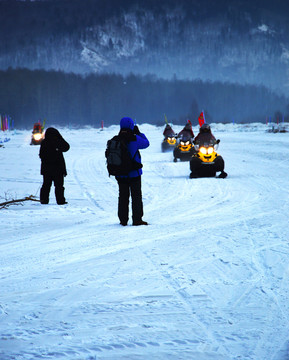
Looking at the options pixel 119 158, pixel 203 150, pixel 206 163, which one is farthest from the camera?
pixel 203 150

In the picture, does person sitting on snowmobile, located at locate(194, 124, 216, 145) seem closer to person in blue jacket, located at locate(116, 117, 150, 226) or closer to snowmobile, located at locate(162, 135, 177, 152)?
person in blue jacket, located at locate(116, 117, 150, 226)

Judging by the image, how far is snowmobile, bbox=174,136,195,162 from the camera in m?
18.1

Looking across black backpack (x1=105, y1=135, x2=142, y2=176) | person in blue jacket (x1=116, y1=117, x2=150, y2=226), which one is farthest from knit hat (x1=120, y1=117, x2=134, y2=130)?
black backpack (x1=105, y1=135, x2=142, y2=176)

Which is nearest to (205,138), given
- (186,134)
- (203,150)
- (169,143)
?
(203,150)

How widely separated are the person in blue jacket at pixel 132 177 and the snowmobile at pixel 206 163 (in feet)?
21.4

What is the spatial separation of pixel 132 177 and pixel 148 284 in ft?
8.67

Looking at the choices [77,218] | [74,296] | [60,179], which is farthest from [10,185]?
[74,296]

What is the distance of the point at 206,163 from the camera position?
1264 cm

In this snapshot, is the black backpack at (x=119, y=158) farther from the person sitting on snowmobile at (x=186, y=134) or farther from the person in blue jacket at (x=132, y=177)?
the person sitting on snowmobile at (x=186, y=134)

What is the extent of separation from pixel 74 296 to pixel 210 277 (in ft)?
4.15

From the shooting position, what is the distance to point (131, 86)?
145625 mm

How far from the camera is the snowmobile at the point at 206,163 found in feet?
41.4

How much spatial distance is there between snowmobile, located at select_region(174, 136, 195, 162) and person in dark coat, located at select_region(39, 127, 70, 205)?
32.4ft

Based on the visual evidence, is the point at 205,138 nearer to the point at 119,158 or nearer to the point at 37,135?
the point at 119,158
